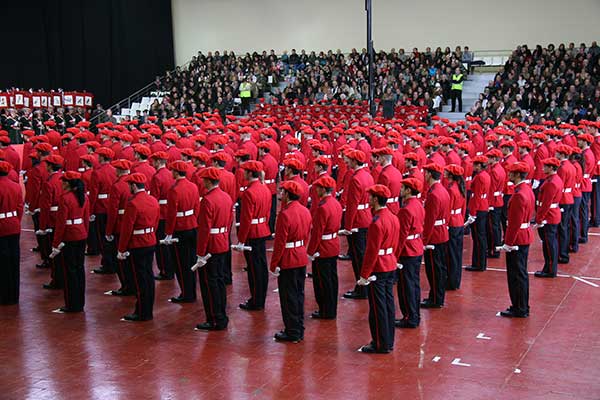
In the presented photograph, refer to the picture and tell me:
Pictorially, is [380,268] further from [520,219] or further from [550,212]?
[550,212]

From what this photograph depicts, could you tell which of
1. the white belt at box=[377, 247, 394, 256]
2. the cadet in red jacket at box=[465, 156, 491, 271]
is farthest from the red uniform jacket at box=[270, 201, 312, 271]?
the cadet in red jacket at box=[465, 156, 491, 271]

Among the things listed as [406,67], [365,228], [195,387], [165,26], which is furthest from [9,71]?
[195,387]

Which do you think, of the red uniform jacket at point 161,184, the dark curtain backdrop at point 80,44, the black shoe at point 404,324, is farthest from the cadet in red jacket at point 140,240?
the dark curtain backdrop at point 80,44

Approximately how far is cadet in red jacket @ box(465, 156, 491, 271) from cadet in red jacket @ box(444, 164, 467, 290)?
0.80 m

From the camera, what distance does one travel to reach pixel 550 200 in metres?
10.6

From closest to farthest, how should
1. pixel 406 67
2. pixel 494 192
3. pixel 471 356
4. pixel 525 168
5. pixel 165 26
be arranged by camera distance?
1. pixel 471 356
2. pixel 525 168
3. pixel 494 192
4. pixel 406 67
5. pixel 165 26

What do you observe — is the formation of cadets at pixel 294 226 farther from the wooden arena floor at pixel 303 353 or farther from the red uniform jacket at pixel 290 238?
the wooden arena floor at pixel 303 353

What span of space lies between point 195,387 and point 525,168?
15.5ft

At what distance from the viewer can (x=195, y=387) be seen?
715 centimetres

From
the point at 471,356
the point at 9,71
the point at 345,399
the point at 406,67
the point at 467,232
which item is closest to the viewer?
the point at 345,399

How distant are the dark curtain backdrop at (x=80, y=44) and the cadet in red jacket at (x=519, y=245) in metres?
26.4

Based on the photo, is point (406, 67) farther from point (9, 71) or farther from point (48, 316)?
point (48, 316)

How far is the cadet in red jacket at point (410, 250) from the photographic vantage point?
27.6ft

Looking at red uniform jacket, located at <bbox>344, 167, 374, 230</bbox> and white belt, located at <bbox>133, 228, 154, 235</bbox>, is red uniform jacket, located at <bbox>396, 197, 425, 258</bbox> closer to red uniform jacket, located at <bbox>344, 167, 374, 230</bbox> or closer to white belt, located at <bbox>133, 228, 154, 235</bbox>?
red uniform jacket, located at <bbox>344, 167, 374, 230</bbox>
